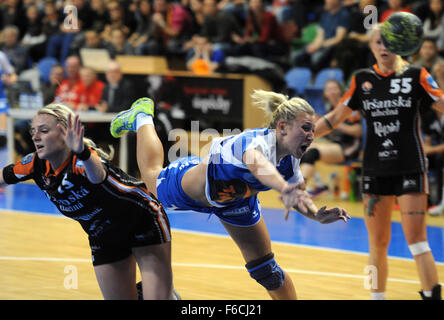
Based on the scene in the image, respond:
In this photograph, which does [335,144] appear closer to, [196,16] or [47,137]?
[196,16]

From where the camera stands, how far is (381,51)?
5.88 meters

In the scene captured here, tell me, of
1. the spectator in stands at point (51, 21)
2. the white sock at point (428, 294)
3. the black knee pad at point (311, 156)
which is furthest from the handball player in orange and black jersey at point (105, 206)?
the spectator in stands at point (51, 21)

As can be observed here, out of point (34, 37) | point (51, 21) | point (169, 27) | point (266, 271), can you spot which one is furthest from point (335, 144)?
point (34, 37)

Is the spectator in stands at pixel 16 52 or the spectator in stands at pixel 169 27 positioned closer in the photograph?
the spectator in stands at pixel 169 27

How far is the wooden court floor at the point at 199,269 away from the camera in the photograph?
652cm

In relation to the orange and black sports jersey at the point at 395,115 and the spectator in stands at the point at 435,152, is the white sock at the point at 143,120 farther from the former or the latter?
the spectator in stands at the point at 435,152

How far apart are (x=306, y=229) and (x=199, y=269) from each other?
239cm

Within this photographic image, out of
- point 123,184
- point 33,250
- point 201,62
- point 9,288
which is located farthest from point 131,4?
point 123,184

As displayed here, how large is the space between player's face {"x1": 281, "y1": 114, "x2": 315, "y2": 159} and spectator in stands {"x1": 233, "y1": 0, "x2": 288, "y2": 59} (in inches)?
359

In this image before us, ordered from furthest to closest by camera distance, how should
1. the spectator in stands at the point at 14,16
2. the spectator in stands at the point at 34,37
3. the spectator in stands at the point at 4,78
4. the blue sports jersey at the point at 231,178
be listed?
the spectator in stands at the point at 14,16 < the spectator in stands at the point at 34,37 < the spectator in stands at the point at 4,78 < the blue sports jersey at the point at 231,178

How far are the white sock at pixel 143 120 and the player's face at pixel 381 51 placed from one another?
72.6 inches

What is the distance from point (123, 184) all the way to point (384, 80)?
250 centimetres

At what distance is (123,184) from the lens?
4527 millimetres

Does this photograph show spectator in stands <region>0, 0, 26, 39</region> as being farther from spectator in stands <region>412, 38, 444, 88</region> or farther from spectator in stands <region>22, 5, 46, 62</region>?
spectator in stands <region>412, 38, 444, 88</region>
